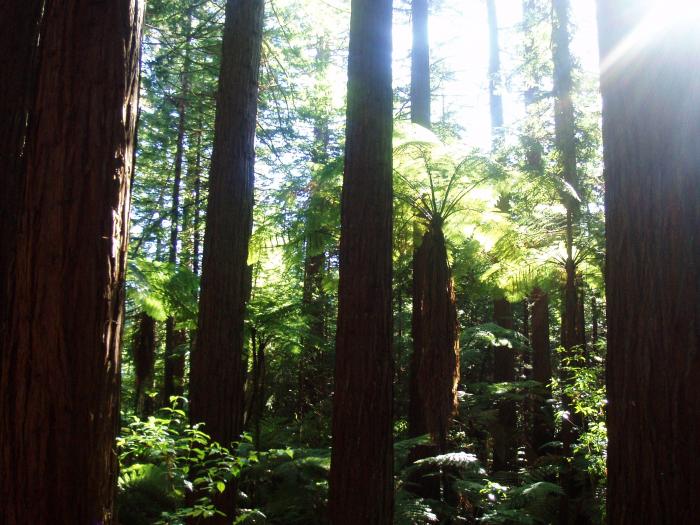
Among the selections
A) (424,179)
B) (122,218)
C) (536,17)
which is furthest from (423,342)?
(536,17)

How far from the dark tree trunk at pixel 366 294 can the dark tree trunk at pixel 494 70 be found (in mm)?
10392

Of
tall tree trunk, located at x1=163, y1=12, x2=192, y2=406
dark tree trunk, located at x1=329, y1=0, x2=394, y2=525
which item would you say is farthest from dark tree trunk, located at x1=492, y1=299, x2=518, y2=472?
tall tree trunk, located at x1=163, y1=12, x2=192, y2=406

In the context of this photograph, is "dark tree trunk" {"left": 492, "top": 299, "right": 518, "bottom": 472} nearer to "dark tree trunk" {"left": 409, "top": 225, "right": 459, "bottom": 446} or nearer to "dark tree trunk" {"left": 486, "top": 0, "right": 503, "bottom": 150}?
"dark tree trunk" {"left": 409, "top": 225, "right": 459, "bottom": 446}

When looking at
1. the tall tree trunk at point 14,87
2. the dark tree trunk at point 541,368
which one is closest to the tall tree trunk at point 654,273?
the tall tree trunk at point 14,87

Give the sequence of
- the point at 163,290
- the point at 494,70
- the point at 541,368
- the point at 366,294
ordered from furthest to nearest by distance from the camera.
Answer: the point at 494,70, the point at 541,368, the point at 163,290, the point at 366,294

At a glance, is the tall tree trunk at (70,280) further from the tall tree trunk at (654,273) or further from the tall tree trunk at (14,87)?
the tall tree trunk at (654,273)

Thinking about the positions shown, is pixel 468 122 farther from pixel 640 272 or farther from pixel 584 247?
pixel 640 272

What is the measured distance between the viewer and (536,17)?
13391 millimetres

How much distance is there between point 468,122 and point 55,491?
59.7 feet

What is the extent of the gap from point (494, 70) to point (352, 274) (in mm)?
13733

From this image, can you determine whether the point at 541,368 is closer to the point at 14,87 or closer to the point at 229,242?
the point at 229,242

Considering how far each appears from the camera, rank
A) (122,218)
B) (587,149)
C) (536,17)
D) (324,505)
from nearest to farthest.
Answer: (122,218), (324,505), (587,149), (536,17)

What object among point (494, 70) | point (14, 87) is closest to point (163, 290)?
point (14, 87)

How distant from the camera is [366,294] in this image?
15.5ft
